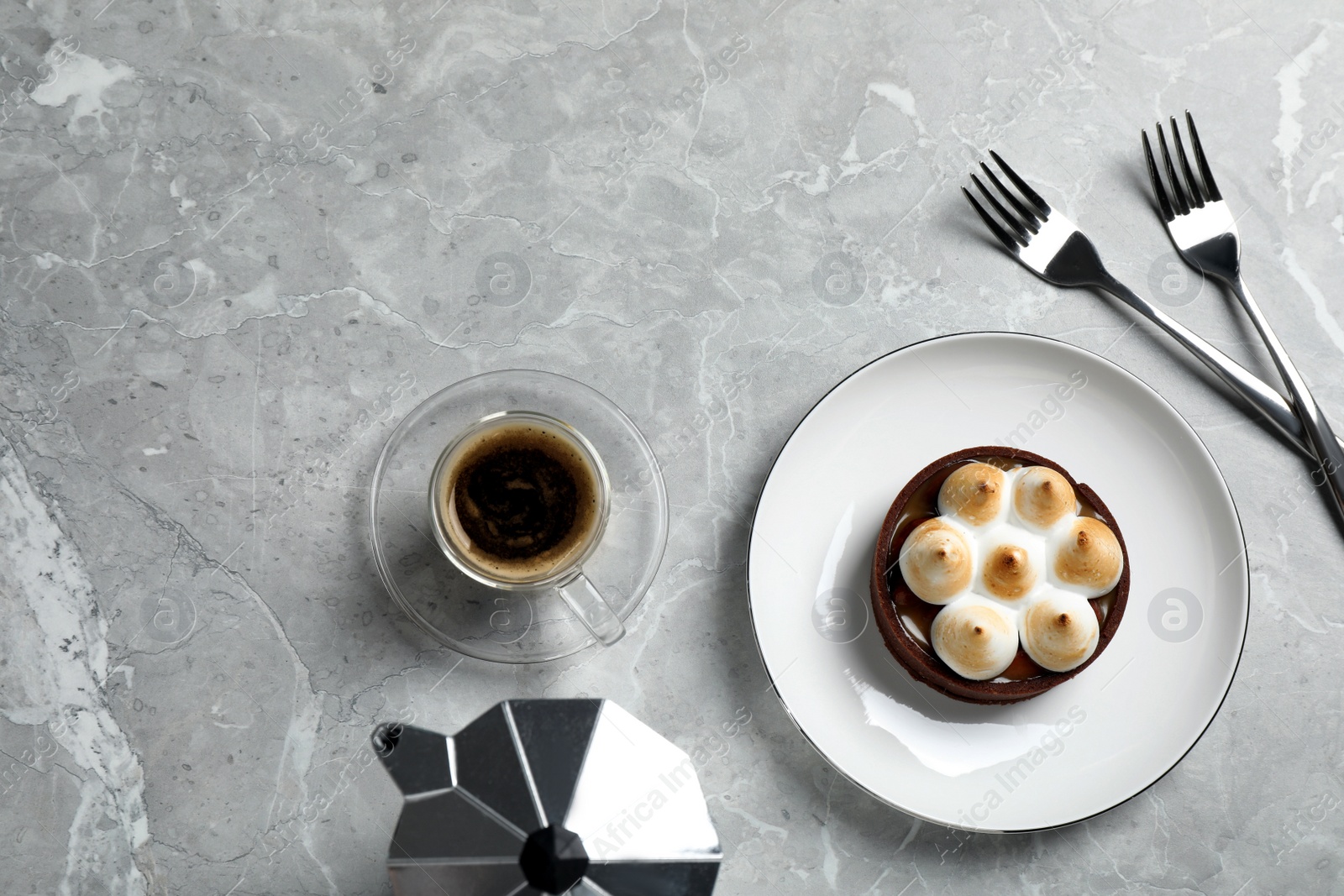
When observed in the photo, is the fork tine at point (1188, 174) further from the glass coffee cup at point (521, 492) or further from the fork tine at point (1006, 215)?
the glass coffee cup at point (521, 492)

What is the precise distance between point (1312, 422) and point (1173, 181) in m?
0.38

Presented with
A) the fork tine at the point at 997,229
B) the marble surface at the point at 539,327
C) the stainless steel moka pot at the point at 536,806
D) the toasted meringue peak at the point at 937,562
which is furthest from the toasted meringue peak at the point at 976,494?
the stainless steel moka pot at the point at 536,806

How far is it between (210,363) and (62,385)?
0.65ft

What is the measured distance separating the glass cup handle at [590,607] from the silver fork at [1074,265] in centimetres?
74

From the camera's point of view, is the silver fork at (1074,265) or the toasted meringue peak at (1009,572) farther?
the silver fork at (1074,265)

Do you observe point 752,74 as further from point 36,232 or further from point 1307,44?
point 36,232

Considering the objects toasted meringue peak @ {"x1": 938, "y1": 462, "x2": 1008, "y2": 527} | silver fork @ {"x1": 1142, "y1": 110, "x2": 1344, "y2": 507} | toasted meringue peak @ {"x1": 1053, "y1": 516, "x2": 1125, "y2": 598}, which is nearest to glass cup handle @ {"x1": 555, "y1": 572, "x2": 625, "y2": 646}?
toasted meringue peak @ {"x1": 938, "y1": 462, "x2": 1008, "y2": 527}

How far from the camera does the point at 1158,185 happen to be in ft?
4.19

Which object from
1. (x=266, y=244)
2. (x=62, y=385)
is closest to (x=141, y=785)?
(x=62, y=385)

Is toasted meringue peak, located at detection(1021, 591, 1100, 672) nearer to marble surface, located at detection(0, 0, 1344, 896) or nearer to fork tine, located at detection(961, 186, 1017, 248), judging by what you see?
marble surface, located at detection(0, 0, 1344, 896)

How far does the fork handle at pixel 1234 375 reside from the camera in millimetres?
1249

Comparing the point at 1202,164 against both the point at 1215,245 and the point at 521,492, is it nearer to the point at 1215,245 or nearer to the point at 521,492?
the point at 1215,245

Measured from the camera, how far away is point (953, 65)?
1313mm

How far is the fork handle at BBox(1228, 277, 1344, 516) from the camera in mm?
1246
